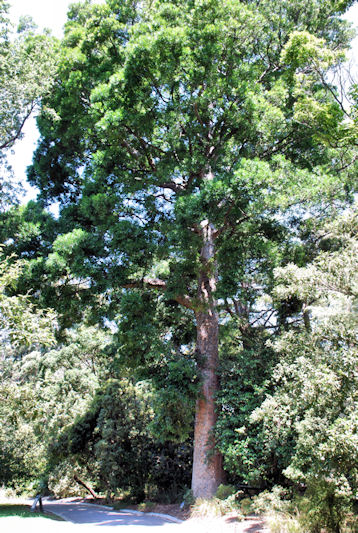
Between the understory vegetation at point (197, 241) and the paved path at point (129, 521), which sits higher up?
the understory vegetation at point (197, 241)

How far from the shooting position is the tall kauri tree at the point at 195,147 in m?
9.80

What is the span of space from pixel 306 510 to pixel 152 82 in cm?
1068

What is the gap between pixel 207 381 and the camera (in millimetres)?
10883

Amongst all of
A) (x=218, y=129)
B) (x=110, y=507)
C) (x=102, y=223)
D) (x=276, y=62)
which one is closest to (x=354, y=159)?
(x=218, y=129)

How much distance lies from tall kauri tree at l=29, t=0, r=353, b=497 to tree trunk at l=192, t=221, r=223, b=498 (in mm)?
40

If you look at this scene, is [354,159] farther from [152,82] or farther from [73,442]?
[73,442]

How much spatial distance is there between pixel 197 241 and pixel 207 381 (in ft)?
12.7

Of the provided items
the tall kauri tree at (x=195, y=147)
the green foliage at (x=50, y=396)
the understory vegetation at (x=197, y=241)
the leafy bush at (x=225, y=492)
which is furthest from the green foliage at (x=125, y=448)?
the leafy bush at (x=225, y=492)

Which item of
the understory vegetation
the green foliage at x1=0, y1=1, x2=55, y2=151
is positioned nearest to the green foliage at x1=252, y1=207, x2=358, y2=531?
the understory vegetation

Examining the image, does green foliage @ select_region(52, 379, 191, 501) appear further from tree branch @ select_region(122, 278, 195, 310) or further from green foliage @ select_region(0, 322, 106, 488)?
tree branch @ select_region(122, 278, 195, 310)

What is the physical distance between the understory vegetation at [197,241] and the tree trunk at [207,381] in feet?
0.19

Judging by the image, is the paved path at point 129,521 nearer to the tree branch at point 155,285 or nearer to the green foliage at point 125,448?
the green foliage at point 125,448

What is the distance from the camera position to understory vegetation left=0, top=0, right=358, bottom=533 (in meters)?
7.66

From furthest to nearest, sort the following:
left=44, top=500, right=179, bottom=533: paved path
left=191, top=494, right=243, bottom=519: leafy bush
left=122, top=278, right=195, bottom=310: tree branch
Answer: left=122, top=278, right=195, bottom=310: tree branch < left=191, top=494, right=243, bottom=519: leafy bush < left=44, top=500, right=179, bottom=533: paved path
